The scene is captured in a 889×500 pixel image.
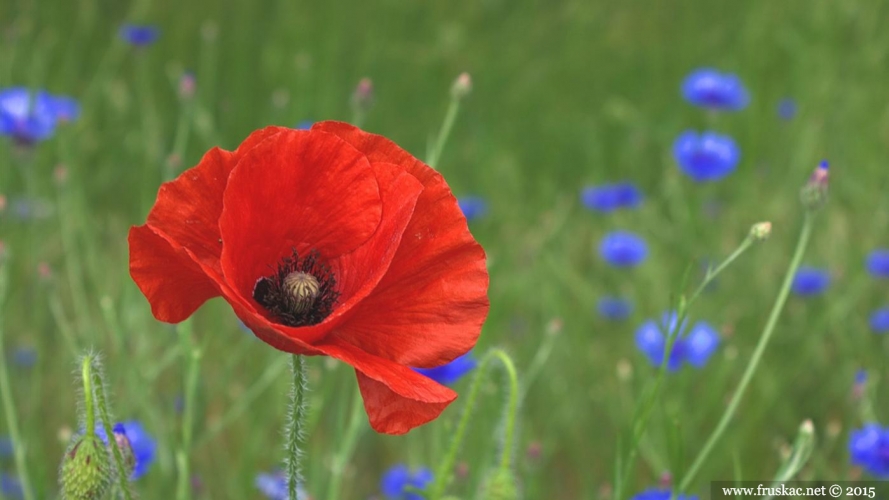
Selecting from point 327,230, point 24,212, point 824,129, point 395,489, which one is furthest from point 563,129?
point 327,230

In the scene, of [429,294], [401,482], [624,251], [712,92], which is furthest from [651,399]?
[712,92]

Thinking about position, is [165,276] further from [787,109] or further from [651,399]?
[787,109]

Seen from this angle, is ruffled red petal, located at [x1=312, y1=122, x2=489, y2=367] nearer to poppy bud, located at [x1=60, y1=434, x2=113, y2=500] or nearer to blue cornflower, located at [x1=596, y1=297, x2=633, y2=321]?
poppy bud, located at [x1=60, y1=434, x2=113, y2=500]

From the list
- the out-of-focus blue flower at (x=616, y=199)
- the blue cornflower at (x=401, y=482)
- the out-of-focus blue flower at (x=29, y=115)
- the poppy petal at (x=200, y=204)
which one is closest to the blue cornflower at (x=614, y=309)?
the out-of-focus blue flower at (x=616, y=199)

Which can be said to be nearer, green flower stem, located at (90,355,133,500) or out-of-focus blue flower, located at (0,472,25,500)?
green flower stem, located at (90,355,133,500)

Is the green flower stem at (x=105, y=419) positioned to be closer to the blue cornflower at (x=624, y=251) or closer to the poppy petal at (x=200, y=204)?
the poppy petal at (x=200, y=204)

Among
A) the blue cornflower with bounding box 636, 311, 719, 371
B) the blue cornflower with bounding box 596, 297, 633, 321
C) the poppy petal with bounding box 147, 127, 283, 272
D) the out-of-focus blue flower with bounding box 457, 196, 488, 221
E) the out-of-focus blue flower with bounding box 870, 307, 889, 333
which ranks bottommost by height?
the poppy petal with bounding box 147, 127, 283, 272

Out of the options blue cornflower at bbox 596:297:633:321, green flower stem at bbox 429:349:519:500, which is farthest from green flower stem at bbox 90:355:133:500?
blue cornflower at bbox 596:297:633:321
